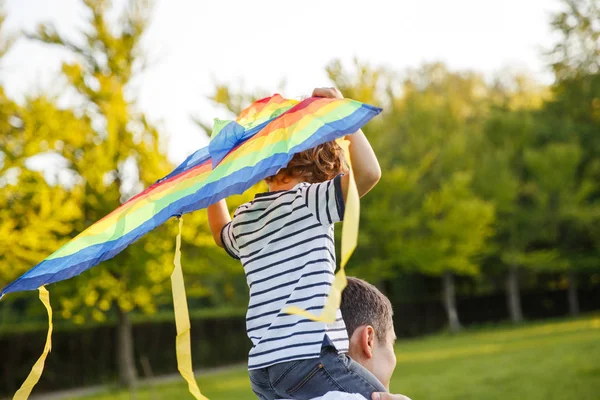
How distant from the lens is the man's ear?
242 cm

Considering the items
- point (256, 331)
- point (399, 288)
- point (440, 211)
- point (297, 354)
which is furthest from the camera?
point (399, 288)

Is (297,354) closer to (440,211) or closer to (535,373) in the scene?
(535,373)

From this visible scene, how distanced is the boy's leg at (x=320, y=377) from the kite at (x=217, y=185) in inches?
10.3

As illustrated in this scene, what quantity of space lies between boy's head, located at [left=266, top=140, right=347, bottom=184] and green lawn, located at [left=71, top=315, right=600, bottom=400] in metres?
8.80

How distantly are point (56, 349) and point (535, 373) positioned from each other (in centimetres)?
1093

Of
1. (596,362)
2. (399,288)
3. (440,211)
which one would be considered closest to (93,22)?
(596,362)

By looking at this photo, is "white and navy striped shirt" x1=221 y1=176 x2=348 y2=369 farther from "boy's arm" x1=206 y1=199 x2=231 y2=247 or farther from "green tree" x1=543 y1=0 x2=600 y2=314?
"green tree" x1=543 y1=0 x2=600 y2=314

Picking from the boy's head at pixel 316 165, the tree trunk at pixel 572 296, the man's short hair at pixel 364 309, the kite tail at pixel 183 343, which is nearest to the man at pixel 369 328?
the man's short hair at pixel 364 309

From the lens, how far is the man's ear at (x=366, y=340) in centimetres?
242

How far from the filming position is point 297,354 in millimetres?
2213

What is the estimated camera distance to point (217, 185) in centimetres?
225

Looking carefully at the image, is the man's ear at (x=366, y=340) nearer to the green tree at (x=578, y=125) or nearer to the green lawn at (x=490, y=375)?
the green lawn at (x=490, y=375)

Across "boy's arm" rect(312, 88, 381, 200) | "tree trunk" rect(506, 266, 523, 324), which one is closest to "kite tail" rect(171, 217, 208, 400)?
"boy's arm" rect(312, 88, 381, 200)

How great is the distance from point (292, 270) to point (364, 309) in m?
0.33
